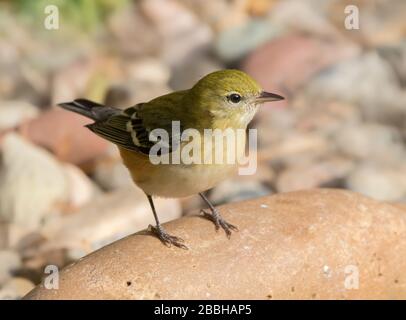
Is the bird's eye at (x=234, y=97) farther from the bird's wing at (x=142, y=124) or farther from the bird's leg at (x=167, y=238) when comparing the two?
the bird's leg at (x=167, y=238)

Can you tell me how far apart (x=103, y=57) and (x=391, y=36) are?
128 inches

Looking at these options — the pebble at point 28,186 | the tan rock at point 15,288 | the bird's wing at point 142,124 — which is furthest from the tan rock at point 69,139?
the bird's wing at point 142,124

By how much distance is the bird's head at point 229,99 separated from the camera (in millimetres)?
5125

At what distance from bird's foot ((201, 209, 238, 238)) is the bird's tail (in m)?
1.33

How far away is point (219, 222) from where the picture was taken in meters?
4.93

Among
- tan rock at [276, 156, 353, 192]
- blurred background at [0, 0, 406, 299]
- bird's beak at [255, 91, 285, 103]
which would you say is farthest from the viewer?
tan rock at [276, 156, 353, 192]

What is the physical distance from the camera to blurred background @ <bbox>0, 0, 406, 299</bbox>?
22.9 feet

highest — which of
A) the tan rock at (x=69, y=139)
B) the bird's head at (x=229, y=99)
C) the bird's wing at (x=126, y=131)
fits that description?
the bird's head at (x=229, y=99)

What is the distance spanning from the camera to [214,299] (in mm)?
4426

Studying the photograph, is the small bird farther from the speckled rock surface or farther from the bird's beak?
the speckled rock surface

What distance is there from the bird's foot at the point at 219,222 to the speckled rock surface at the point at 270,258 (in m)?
0.04

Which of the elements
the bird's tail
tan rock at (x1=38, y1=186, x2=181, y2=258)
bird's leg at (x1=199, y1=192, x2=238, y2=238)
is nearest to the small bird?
bird's leg at (x1=199, y1=192, x2=238, y2=238)

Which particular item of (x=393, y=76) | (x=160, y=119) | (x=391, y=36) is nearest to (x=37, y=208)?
(x=160, y=119)

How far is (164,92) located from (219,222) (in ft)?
12.9
